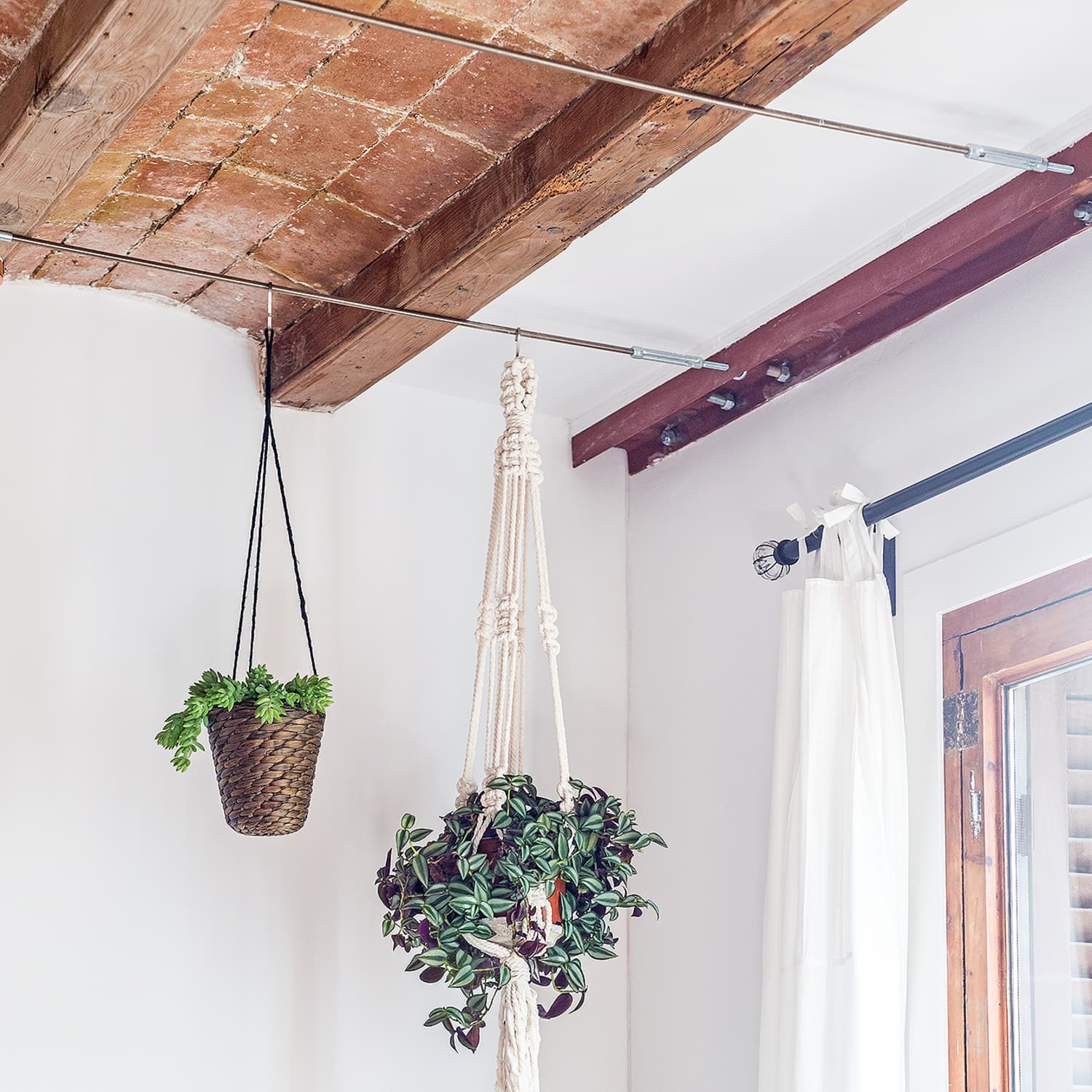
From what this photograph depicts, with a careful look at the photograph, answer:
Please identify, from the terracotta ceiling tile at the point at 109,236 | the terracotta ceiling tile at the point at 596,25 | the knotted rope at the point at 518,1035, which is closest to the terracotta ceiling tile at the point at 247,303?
the terracotta ceiling tile at the point at 109,236

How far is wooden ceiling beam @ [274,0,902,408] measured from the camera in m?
1.38

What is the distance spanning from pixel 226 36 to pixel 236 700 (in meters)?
0.86

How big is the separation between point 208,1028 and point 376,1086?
1.06ft

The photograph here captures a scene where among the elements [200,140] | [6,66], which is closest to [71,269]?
[200,140]

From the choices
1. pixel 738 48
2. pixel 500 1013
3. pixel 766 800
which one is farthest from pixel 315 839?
pixel 738 48

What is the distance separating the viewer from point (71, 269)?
7.14 feet

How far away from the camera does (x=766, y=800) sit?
7.61ft

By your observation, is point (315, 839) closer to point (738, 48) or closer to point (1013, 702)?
point (1013, 702)

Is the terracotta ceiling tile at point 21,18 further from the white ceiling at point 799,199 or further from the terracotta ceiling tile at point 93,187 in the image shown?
the white ceiling at point 799,199

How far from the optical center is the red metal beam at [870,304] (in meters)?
1.81

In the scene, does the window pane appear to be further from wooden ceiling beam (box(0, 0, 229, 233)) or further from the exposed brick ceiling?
wooden ceiling beam (box(0, 0, 229, 233))

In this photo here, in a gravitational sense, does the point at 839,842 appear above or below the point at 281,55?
below

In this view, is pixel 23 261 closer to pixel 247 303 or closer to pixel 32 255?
pixel 32 255

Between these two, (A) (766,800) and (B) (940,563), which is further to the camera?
(A) (766,800)
